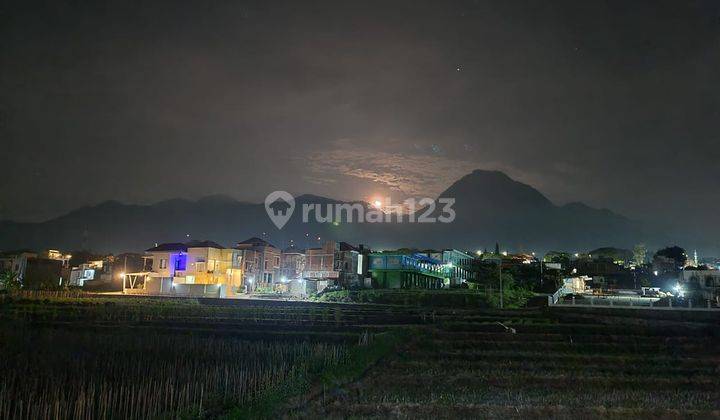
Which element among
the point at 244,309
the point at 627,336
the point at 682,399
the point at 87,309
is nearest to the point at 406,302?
the point at 244,309

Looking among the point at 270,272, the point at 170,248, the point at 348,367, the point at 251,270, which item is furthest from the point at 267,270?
the point at 348,367

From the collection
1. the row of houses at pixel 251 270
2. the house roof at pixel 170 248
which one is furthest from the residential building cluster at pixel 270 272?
the row of houses at pixel 251 270

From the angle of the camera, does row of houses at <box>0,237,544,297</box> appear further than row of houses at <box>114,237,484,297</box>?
Yes

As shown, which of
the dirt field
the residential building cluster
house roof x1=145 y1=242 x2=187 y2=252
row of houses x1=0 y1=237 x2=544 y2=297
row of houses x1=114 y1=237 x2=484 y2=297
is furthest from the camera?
house roof x1=145 y1=242 x2=187 y2=252

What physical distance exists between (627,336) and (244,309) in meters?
23.6

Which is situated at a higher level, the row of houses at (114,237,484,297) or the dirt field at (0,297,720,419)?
the row of houses at (114,237,484,297)

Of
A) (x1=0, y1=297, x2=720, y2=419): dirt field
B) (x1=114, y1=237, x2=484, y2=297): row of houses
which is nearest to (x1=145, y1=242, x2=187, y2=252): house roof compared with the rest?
(x1=114, y1=237, x2=484, y2=297): row of houses

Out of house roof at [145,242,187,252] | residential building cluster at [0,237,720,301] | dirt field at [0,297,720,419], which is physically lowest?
dirt field at [0,297,720,419]

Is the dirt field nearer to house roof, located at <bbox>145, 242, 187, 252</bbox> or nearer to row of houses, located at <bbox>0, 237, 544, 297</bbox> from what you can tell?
row of houses, located at <bbox>0, 237, 544, 297</bbox>

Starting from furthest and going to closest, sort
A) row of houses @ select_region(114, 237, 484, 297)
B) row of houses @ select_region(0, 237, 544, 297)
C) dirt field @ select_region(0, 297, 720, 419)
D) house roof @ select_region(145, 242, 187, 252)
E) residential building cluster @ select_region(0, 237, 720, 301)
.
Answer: house roof @ select_region(145, 242, 187, 252)
residential building cluster @ select_region(0, 237, 720, 301)
row of houses @ select_region(0, 237, 544, 297)
row of houses @ select_region(114, 237, 484, 297)
dirt field @ select_region(0, 297, 720, 419)

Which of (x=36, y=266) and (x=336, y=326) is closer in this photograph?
(x=336, y=326)

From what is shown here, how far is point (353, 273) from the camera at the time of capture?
205 feet

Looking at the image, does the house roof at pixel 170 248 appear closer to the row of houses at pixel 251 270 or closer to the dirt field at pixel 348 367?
the row of houses at pixel 251 270

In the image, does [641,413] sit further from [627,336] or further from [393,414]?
[627,336]
